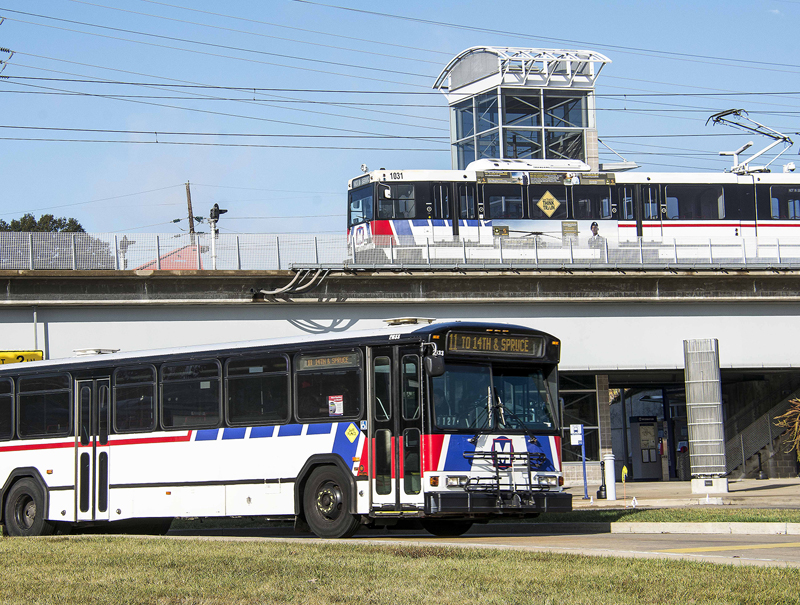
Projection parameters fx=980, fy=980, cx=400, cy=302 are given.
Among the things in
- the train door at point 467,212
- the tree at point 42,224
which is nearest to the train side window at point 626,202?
the train door at point 467,212

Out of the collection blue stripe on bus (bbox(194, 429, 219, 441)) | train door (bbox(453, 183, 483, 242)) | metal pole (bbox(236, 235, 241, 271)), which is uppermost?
train door (bbox(453, 183, 483, 242))

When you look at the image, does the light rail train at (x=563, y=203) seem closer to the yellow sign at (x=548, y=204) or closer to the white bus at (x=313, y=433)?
the yellow sign at (x=548, y=204)

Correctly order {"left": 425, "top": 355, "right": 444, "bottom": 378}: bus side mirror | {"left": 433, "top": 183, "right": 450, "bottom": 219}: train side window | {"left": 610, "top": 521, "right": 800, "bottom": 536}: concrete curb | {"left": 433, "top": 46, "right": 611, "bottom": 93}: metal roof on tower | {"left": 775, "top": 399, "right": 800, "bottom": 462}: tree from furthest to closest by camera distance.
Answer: {"left": 433, "top": 46, "right": 611, "bottom": 93}: metal roof on tower
{"left": 433, "top": 183, "right": 450, "bottom": 219}: train side window
{"left": 775, "top": 399, "right": 800, "bottom": 462}: tree
{"left": 610, "top": 521, "right": 800, "bottom": 536}: concrete curb
{"left": 425, "top": 355, "right": 444, "bottom": 378}: bus side mirror

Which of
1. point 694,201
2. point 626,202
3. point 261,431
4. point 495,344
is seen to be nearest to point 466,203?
point 626,202

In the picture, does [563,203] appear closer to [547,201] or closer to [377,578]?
[547,201]

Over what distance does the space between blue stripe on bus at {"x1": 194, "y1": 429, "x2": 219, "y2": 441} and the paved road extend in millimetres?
1994

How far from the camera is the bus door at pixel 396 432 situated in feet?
45.3

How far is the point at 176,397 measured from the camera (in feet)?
53.8

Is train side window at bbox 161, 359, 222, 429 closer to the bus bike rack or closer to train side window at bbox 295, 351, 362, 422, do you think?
train side window at bbox 295, 351, 362, 422

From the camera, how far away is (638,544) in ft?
43.2

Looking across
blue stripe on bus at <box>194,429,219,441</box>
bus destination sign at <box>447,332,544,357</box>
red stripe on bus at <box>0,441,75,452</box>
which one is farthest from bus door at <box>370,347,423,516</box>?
red stripe on bus at <box>0,441,75,452</box>

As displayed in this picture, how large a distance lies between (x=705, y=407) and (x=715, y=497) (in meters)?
4.07

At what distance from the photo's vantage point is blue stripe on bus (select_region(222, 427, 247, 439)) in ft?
50.9

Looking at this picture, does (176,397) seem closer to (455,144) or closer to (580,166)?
(580,166)
